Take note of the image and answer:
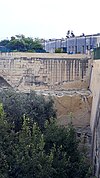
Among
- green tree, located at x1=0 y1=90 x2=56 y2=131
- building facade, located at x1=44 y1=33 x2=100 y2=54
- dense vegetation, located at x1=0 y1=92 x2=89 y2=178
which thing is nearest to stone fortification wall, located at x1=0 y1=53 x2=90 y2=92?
building facade, located at x1=44 y1=33 x2=100 y2=54

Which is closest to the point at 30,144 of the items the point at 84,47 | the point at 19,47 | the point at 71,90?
the point at 71,90

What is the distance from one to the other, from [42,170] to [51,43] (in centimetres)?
2494

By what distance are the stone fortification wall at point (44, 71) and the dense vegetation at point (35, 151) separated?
21.7ft

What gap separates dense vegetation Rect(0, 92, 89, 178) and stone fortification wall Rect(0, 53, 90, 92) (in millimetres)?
6606

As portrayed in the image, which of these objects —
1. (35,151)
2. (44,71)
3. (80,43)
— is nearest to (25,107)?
(35,151)

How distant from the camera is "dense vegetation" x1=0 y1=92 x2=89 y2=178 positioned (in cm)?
1047

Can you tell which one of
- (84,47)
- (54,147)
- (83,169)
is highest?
(84,47)

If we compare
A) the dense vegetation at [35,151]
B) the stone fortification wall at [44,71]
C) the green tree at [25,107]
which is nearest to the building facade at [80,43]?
the stone fortification wall at [44,71]

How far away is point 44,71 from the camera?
65.3 ft

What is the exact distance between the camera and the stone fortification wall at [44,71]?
19703mm

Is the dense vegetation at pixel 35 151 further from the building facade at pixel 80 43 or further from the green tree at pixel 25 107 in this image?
the building facade at pixel 80 43

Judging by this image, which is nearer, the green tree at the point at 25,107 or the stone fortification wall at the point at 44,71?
the green tree at the point at 25,107

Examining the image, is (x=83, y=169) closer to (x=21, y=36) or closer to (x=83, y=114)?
(x=83, y=114)

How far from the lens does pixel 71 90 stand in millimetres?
19547
